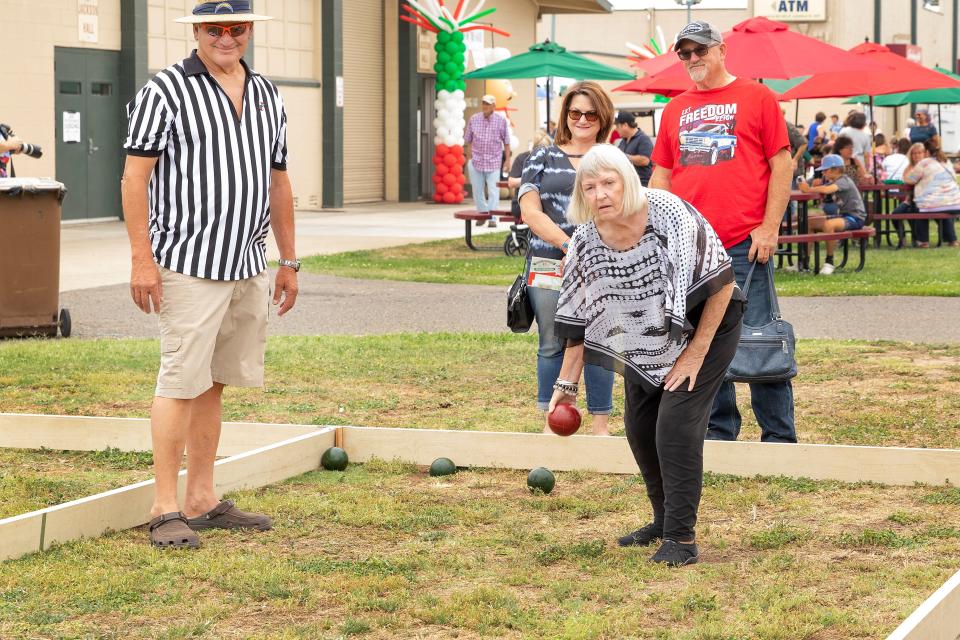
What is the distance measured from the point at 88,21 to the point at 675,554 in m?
18.1

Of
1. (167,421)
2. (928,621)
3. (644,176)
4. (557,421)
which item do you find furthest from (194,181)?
(644,176)

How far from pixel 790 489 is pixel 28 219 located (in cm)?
669

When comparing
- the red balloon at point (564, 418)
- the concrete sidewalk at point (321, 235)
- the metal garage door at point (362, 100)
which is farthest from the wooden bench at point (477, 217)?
the red balloon at point (564, 418)

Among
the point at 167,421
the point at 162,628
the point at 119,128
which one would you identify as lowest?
the point at 162,628

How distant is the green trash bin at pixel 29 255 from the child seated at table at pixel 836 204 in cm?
831

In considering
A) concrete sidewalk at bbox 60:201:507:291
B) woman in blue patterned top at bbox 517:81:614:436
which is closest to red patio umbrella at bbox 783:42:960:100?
concrete sidewalk at bbox 60:201:507:291

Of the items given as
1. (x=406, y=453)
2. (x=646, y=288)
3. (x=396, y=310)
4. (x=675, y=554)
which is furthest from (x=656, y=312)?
(x=396, y=310)

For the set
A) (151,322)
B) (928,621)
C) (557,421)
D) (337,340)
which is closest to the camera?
(928,621)

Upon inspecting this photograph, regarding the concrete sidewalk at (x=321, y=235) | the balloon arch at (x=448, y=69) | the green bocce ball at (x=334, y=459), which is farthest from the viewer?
the balloon arch at (x=448, y=69)

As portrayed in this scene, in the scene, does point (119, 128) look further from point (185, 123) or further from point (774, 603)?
point (774, 603)

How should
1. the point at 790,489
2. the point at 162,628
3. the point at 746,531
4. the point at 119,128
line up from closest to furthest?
the point at 162,628
the point at 746,531
the point at 790,489
the point at 119,128

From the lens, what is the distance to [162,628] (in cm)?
437

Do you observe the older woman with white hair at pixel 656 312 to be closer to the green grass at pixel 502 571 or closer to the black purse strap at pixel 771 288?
the green grass at pixel 502 571

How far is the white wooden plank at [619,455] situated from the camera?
20.5ft
